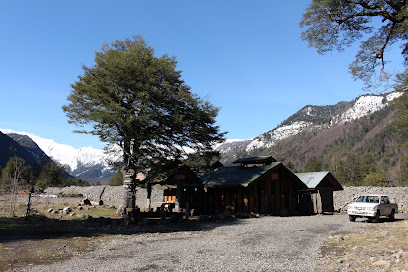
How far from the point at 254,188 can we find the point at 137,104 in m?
13.8

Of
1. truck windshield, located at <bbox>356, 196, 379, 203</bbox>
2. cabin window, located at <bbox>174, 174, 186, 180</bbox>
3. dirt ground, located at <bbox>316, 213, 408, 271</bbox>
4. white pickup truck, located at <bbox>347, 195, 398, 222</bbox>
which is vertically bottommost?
dirt ground, located at <bbox>316, 213, 408, 271</bbox>

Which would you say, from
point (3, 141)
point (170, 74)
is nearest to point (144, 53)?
point (170, 74)

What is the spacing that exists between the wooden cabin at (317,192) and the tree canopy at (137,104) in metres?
16.0

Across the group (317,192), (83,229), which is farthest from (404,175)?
(83,229)

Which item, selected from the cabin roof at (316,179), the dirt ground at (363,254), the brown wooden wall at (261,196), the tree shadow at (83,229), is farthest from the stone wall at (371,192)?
the dirt ground at (363,254)

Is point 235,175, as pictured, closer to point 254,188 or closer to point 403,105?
point 254,188

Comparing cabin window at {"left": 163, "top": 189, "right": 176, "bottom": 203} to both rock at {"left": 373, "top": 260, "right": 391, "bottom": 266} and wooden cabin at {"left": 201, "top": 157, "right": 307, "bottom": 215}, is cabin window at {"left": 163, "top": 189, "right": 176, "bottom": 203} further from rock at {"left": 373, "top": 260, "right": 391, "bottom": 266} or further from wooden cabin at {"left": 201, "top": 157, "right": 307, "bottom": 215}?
rock at {"left": 373, "top": 260, "right": 391, "bottom": 266}

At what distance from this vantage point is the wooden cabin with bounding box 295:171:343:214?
32438 mm

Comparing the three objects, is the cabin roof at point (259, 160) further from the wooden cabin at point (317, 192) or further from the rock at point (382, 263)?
the rock at point (382, 263)

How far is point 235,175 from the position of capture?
30344mm

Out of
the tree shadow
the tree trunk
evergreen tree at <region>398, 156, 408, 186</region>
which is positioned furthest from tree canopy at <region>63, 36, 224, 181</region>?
evergreen tree at <region>398, 156, 408, 186</region>

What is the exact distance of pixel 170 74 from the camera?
80.2ft

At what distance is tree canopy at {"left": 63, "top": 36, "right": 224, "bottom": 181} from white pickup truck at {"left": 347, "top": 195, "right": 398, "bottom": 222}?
13456mm

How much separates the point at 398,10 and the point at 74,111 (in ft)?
68.7
